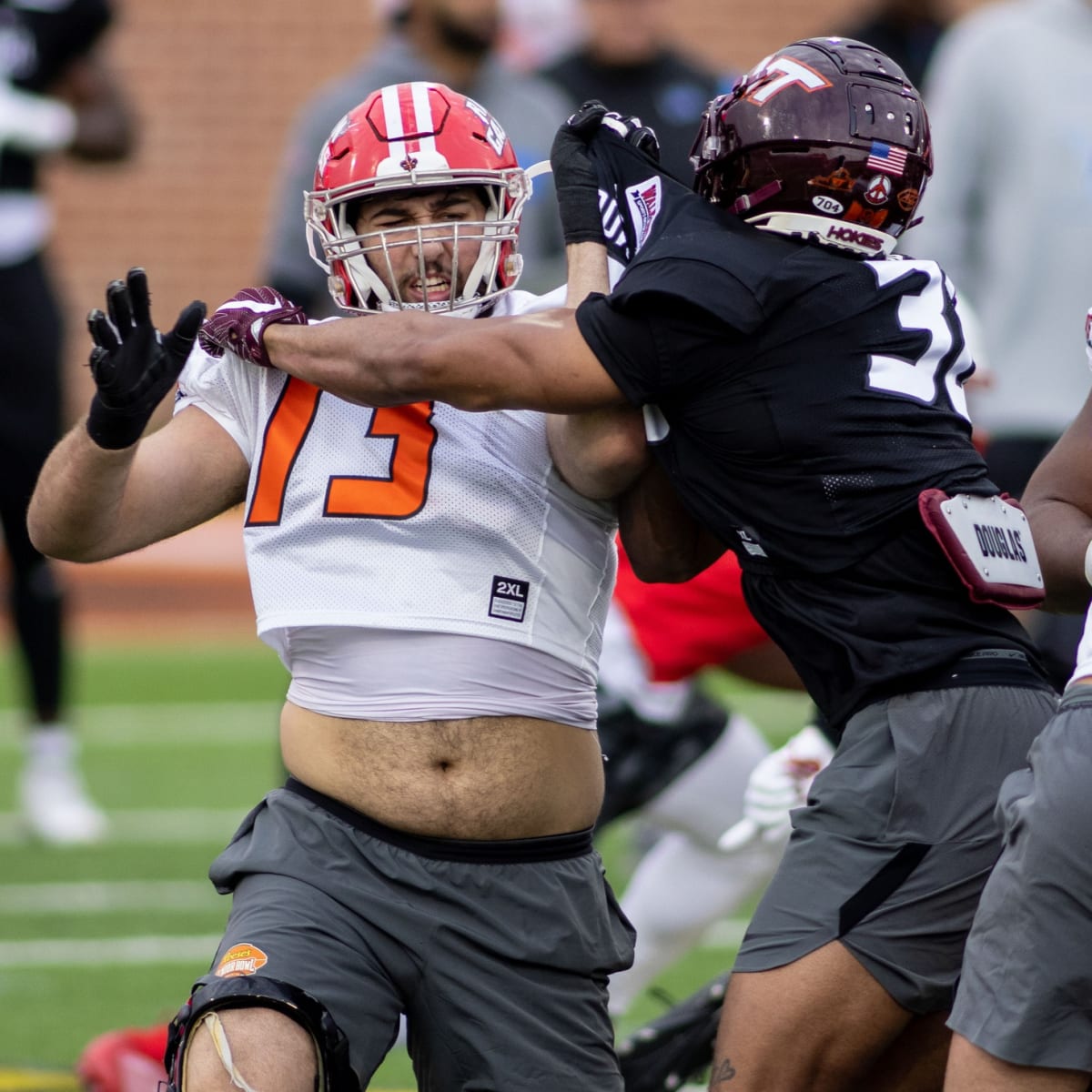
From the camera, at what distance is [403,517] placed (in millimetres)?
3621

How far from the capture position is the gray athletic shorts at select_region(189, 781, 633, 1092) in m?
3.49

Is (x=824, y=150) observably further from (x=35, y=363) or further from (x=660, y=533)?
(x=35, y=363)

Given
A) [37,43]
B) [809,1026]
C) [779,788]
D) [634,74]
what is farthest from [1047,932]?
[634,74]

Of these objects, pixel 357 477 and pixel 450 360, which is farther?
pixel 357 477

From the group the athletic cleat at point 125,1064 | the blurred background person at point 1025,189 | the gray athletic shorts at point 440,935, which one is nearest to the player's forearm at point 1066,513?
the gray athletic shorts at point 440,935

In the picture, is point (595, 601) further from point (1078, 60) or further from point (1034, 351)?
point (1078, 60)

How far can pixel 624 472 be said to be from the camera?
3553 mm

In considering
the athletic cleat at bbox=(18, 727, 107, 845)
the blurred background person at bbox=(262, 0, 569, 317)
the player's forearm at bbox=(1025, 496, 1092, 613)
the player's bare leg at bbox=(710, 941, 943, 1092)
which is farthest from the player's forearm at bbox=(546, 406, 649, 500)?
the athletic cleat at bbox=(18, 727, 107, 845)

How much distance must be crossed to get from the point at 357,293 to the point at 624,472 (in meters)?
0.58

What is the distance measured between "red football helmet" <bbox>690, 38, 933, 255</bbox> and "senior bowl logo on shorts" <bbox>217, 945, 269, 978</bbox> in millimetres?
1374

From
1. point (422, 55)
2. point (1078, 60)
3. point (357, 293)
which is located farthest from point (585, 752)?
point (422, 55)

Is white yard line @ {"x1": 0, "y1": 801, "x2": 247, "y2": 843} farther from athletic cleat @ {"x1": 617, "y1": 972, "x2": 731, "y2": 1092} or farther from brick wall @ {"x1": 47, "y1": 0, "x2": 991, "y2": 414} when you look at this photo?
brick wall @ {"x1": 47, "y1": 0, "x2": 991, "y2": 414}

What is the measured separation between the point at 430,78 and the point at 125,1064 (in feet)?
12.5

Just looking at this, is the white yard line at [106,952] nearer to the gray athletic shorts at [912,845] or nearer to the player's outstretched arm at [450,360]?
the player's outstretched arm at [450,360]
